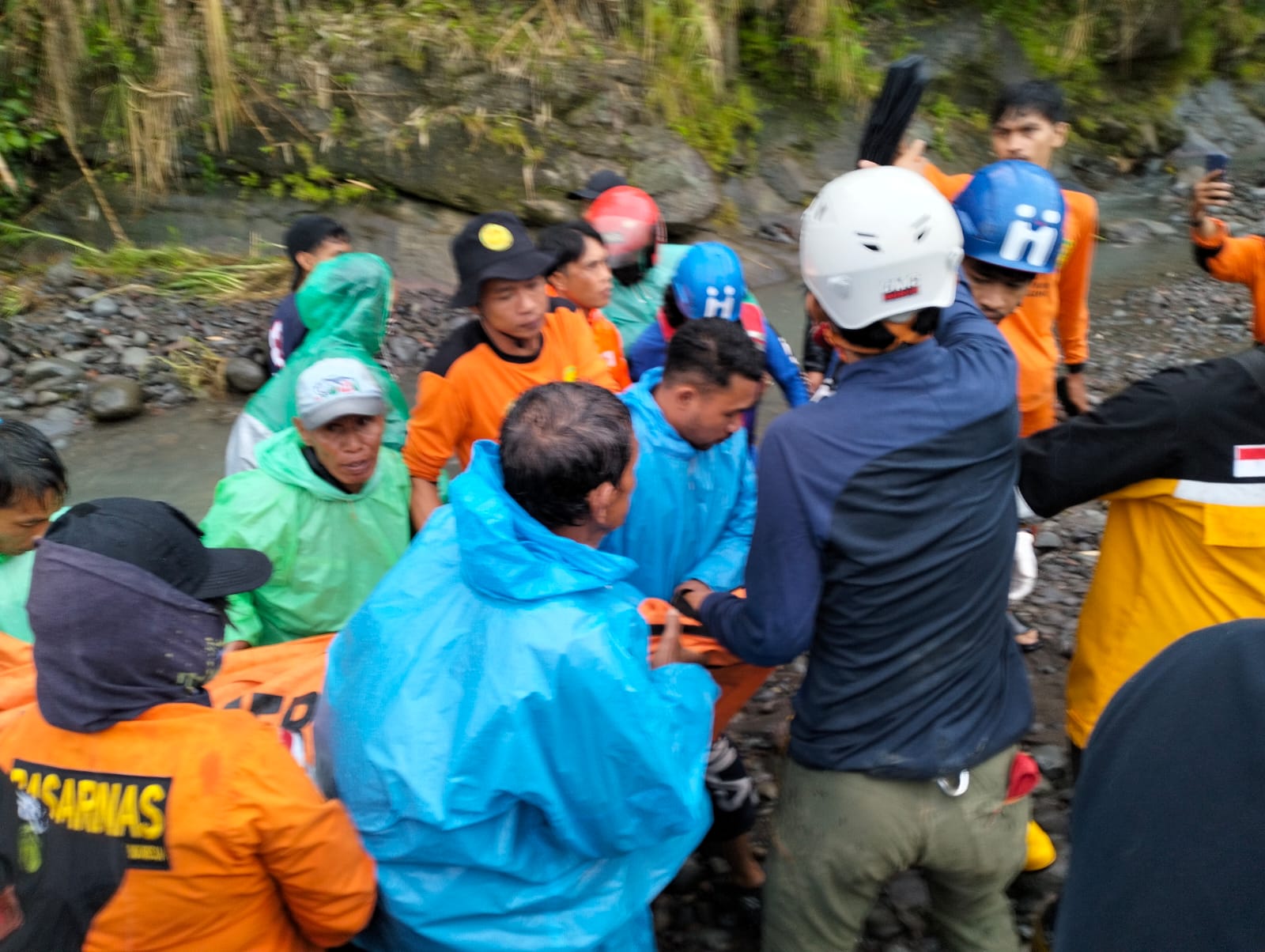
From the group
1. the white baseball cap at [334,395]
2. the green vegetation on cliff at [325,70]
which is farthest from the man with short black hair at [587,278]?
the green vegetation on cliff at [325,70]

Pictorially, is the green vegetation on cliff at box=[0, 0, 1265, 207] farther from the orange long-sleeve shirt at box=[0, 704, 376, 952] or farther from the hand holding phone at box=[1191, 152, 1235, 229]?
the orange long-sleeve shirt at box=[0, 704, 376, 952]

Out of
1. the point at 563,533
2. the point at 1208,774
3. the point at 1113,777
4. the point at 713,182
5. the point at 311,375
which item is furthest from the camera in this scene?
the point at 713,182

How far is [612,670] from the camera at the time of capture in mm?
1823

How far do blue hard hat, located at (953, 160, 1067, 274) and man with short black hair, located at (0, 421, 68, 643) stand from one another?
276 centimetres

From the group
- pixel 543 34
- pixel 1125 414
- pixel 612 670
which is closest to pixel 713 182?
pixel 543 34

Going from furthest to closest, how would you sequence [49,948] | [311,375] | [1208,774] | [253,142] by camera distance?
1. [253,142]
2. [311,375]
3. [49,948]
4. [1208,774]

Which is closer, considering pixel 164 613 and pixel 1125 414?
pixel 164 613

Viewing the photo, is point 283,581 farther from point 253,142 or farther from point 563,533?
point 253,142

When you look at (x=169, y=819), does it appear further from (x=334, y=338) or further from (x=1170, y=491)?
(x=334, y=338)

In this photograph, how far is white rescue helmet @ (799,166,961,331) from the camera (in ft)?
6.40

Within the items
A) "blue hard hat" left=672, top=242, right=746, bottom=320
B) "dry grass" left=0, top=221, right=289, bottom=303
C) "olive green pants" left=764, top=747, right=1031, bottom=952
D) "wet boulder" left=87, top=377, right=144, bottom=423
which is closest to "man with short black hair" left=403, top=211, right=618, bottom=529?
"blue hard hat" left=672, top=242, right=746, bottom=320

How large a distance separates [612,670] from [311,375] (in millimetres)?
1699

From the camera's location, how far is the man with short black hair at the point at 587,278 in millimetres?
4281

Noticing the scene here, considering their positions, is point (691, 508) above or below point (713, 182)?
above
